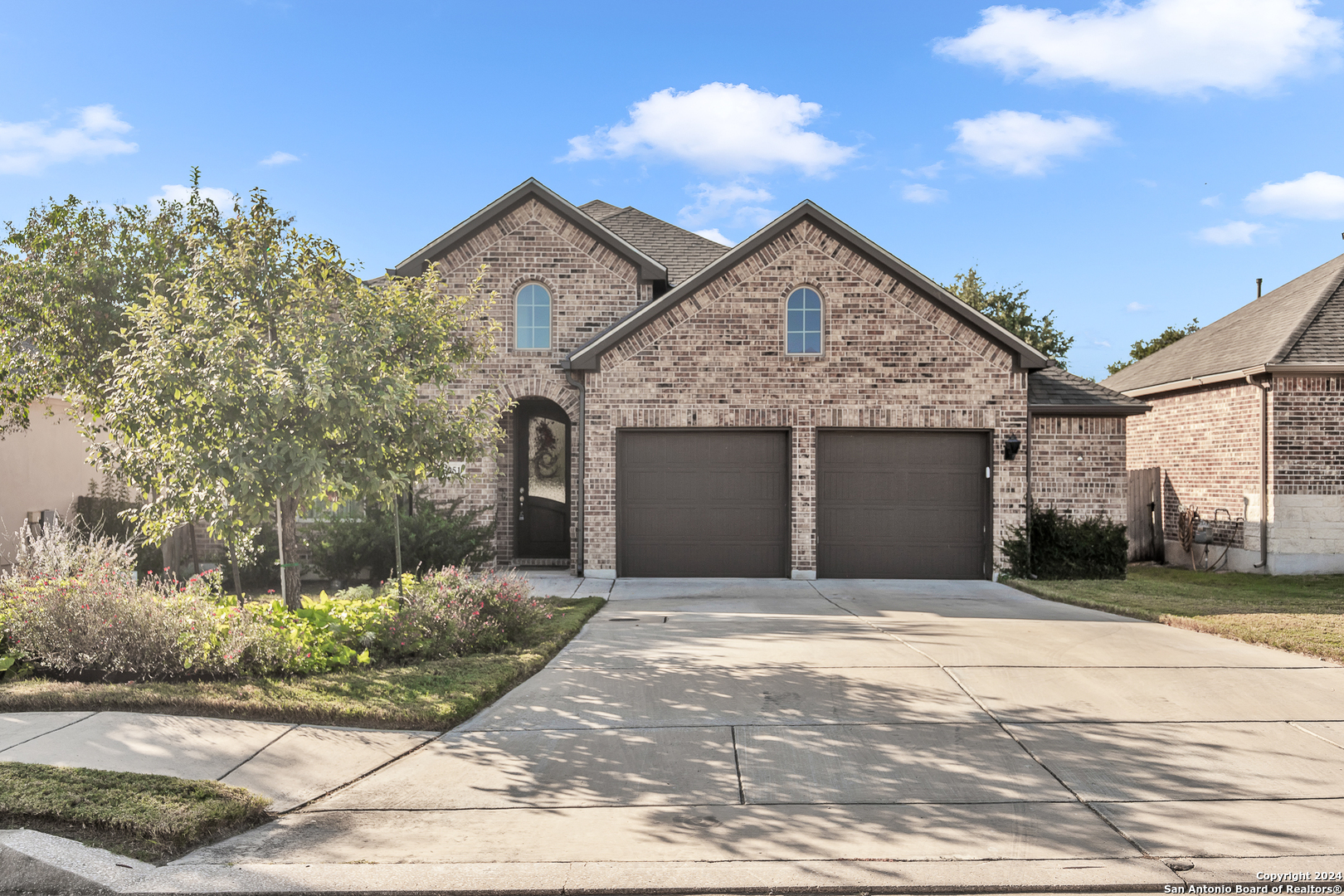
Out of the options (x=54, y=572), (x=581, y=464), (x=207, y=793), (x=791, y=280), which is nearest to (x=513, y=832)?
(x=207, y=793)

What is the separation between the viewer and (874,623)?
10.4m

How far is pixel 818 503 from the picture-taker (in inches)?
589

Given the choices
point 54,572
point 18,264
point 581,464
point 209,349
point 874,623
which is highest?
point 18,264

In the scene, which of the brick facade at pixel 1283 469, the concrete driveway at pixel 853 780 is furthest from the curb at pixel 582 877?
the brick facade at pixel 1283 469

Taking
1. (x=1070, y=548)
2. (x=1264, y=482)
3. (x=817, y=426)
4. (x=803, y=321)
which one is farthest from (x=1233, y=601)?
(x=803, y=321)

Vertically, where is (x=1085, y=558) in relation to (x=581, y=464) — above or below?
below

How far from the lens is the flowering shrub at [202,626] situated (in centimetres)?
723

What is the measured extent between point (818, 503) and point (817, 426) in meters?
1.31

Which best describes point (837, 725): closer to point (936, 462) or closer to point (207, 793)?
point (207, 793)

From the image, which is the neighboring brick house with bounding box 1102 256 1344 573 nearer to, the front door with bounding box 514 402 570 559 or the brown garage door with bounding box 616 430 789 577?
the brown garage door with bounding box 616 430 789 577

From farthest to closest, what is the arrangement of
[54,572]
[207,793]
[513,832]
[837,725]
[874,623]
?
[874,623]
[54,572]
[837,725]
[207,793]
[513,832]

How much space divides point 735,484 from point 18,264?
10598 millimetres

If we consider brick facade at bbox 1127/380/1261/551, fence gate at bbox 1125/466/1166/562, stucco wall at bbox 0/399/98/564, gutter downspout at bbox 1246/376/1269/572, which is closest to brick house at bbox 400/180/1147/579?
gutter downspout at bbox 1246/376/1269/572

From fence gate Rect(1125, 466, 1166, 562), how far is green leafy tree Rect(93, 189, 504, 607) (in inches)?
636
